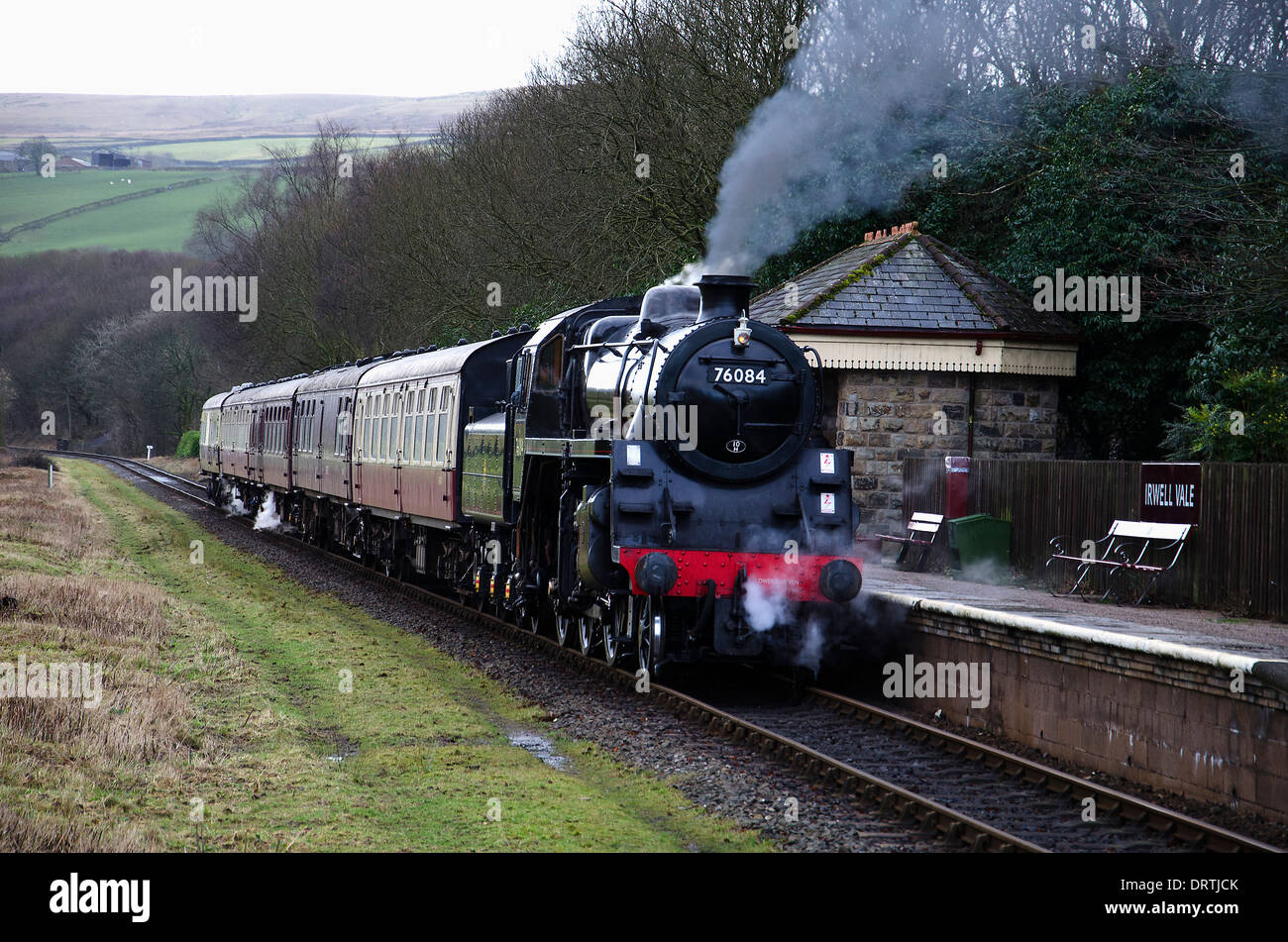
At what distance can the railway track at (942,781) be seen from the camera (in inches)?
285

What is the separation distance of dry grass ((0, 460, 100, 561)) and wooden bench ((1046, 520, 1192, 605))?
14493mm

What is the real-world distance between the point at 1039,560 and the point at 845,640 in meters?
5.49

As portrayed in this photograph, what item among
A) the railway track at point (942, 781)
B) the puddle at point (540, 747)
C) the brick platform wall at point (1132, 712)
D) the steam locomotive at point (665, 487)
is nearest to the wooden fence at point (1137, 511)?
the brick platform wall at point (1132, 712)

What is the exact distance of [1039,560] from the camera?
16.2 m

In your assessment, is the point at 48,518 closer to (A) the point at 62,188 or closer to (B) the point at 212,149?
(A) the point at 62,188

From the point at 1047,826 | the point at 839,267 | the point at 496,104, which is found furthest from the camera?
the point at 496,104

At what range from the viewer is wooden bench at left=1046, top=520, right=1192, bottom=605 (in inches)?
539

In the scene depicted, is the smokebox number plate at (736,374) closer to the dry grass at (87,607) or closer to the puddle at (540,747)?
the puddle at (540,747)

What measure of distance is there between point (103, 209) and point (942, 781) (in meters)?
107

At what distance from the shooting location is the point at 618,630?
12414 mm

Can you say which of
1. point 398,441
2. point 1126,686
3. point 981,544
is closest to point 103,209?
point 398,441

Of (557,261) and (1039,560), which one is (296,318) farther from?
(1039,560)

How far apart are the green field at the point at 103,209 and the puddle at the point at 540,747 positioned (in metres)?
92.6

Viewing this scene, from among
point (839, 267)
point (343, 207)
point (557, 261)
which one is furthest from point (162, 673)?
point (343, 207)
